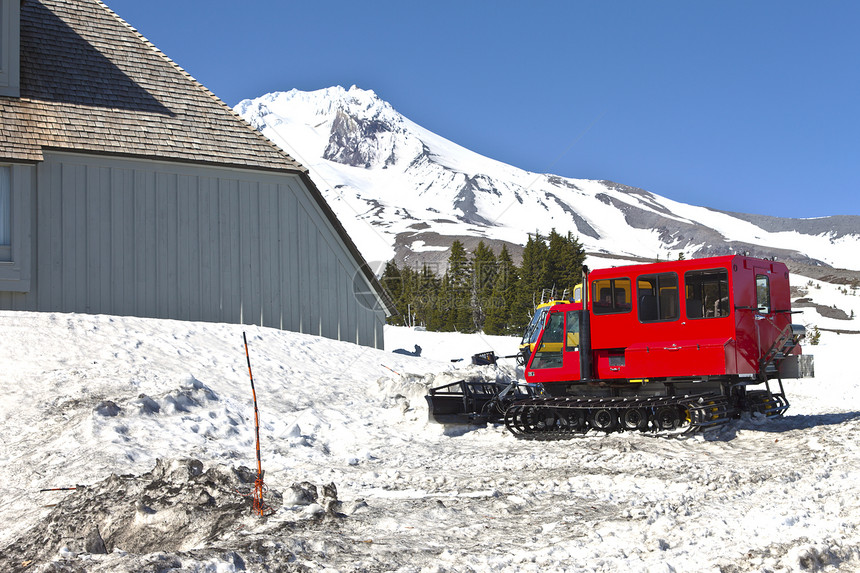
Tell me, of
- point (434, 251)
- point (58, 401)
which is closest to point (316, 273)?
point (58, 401)

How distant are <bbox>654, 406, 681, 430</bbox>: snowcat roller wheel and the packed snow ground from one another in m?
0.42

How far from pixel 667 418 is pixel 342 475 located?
18.5 ft

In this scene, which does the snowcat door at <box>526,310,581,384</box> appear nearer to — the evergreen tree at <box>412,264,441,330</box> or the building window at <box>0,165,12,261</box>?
the building window at <box>0,165,12,261</box>

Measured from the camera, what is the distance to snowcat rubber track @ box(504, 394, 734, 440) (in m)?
11.9

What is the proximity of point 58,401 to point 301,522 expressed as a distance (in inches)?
250

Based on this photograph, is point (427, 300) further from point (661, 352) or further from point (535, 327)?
point (661, 352)

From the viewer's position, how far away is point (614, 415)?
41.4 ft

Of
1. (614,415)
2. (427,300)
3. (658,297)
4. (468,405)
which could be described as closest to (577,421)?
(614,415)

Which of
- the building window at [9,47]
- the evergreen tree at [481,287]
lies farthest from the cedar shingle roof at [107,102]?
the evergreen tree at [481,287]

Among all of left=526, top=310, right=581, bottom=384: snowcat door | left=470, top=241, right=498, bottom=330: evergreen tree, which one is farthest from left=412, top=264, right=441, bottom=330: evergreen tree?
left=526, top=310, right=581, bottom=384: snowcat door

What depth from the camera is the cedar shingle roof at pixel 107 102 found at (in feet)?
54.1

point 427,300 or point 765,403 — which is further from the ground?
point 427,300

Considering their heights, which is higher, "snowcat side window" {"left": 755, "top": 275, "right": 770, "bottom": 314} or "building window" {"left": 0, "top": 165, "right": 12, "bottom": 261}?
"building window" {"left": 0, "top": 165, "right": 12, "bottom": 261}

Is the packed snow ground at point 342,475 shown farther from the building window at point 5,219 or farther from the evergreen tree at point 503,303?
the evergreen tree at point 503,303
